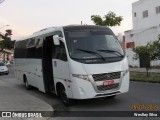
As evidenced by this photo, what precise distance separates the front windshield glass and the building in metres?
24.0

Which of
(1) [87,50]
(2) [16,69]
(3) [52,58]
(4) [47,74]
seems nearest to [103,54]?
(1) [87,50]

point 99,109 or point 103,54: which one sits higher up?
point 103,54

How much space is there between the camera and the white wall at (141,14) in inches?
1642

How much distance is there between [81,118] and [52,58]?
3.80m

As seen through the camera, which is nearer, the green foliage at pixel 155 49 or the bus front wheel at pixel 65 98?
the bus front wheel at pixel 65 98

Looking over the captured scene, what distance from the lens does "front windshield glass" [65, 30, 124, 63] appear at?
10867 mm

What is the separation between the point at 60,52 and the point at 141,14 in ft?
115

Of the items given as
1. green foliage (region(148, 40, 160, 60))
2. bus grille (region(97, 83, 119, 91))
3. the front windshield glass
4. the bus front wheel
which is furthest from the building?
bus grille (region(97, 83, 119, 91))

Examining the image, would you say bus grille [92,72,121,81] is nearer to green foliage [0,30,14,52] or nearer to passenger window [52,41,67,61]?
passenger window [52,41,67,61]

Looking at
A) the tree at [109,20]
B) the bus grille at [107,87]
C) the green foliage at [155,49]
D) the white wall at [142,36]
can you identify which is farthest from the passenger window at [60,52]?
the tree at [109,20]

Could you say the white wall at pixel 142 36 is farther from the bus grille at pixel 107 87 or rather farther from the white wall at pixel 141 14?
the bus grille at pixel 107 87

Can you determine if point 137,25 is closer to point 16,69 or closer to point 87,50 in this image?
point 16,69

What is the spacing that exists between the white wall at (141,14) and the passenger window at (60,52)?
1203 inches

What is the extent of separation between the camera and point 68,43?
36.9 ft
